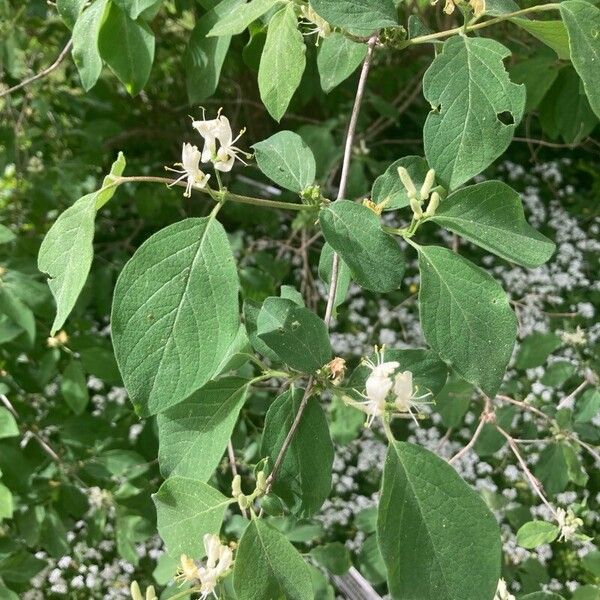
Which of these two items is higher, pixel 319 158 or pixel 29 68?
pixel 29 68

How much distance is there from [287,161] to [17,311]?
68 centimetres

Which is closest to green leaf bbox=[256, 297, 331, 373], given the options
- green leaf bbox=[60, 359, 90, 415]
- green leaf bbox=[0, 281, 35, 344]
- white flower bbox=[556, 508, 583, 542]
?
white flower bbox=[556, 508, 583, 542]

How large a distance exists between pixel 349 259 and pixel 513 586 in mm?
1177

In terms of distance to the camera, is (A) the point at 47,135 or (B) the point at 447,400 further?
(A) the point at 47,135

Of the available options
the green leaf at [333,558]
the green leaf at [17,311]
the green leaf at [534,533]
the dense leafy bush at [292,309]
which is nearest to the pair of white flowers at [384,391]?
the dense leafy bush at [292,309]

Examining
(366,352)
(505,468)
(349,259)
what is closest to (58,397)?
(366,352)

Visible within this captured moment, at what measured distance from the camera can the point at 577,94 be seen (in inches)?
59.6

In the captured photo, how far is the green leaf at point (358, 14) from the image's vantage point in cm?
60

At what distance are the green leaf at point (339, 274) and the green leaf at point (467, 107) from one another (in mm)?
128

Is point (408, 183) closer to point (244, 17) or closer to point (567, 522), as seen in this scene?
point (244, 17)

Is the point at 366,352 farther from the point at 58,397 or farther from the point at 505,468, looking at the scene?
the point at 58,397

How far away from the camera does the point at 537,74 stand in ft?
4.97

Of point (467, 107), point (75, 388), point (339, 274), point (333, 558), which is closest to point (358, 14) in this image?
point (467, 107)

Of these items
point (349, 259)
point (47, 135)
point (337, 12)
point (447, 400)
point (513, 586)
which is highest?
point (337, 12)
